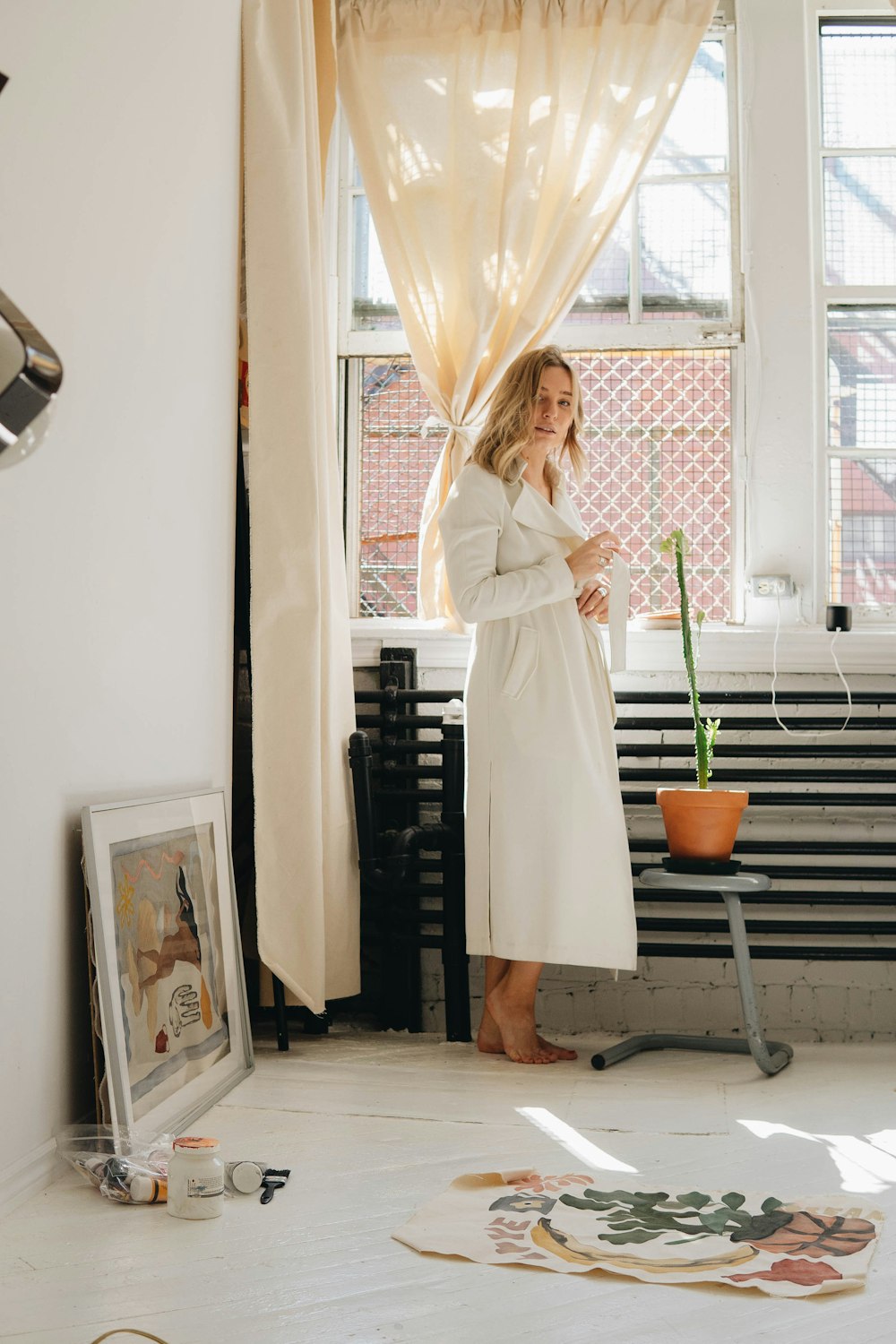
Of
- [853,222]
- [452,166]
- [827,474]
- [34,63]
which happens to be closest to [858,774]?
[827,474]

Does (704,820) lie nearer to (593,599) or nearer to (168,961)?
(593,599)

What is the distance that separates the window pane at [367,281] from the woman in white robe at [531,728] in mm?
824

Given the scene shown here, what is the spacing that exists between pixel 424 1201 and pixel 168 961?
0.65m

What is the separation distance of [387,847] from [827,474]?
1500mm

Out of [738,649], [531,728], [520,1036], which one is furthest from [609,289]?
[520,1036]

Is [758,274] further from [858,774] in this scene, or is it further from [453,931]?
[453,931]

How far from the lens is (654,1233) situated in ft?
5.32

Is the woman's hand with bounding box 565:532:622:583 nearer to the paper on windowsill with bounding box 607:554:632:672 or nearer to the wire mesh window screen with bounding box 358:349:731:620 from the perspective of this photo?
the paper on windowsill with bounding box 607:554:632:672

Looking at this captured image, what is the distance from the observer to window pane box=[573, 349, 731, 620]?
3.28m

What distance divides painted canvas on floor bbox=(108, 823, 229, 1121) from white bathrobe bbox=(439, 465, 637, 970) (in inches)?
22.6

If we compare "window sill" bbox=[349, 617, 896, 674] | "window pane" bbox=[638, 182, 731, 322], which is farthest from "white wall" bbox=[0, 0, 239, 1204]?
"window pane" bbox=[638, 182, 731, 322]

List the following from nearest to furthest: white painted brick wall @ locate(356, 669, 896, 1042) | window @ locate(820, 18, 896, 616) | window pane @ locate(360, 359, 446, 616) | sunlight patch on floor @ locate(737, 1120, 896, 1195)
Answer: sunlight patch on floor @ locate(737, 1120, 896, 1195) < white painted brick wall @ locate(356, 669, 896, 1042) < window @ locate(820, 18, 896, 616) < window pane @ locate(360, 359, 446, 616)

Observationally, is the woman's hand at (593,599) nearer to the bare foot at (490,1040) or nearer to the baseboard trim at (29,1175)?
the bare foot at (490,1040)

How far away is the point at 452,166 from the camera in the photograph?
3.21m
